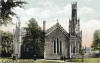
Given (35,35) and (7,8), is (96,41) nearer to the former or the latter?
(35,35)

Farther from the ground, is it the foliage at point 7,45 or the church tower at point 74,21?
the church tower at point 74,21

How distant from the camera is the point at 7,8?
1024 inches

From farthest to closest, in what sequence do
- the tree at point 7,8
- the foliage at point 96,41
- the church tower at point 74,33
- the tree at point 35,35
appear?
the foliage at point 96,41
the church tower at point 74,33
the tree at point 35,35
the tree at point 7,8

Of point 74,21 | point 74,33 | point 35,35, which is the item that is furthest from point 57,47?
point 35,35

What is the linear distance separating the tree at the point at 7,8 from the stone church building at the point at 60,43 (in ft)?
183

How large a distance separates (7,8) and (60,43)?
2397 inches

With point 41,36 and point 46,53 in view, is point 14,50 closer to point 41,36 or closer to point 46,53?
point 46,53

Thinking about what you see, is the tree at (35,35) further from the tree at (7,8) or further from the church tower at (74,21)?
the tree at (7,8)

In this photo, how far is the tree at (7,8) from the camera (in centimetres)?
2575

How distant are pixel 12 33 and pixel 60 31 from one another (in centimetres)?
1656

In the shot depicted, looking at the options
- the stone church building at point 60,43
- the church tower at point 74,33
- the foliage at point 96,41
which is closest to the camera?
the stone church building at point 60,43

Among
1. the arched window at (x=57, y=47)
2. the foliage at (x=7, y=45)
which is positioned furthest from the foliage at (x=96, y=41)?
the foliage at (x=7, y=45)

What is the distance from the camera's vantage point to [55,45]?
3342 inches

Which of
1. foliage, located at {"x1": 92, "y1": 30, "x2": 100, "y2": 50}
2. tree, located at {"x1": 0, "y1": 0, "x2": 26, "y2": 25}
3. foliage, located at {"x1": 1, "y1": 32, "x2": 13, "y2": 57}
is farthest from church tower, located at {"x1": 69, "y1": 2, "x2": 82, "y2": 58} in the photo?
tree, located at {"x1": 0, "y1": 0, "x2": 26, "y2": 25}
